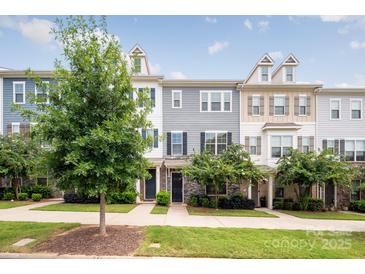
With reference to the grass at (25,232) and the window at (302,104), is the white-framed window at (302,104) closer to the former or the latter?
the window at (302,104)

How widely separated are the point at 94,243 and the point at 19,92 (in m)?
15.5

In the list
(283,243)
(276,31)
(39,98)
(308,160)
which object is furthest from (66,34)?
(308,160)

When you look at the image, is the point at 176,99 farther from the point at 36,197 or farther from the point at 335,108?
the point at 335,108

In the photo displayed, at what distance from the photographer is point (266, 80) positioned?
1719cm

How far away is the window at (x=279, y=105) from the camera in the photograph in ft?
55.6

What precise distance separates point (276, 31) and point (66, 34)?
37.7ft

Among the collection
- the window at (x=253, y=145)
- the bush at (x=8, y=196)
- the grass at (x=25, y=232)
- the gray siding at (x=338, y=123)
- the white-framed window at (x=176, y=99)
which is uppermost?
the white-framed window at (x=176, y=99)

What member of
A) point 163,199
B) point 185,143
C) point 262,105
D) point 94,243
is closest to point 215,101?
point 262,105

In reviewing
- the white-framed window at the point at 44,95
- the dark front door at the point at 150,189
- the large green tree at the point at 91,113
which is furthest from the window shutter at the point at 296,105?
the white-framed window at the point at 44,95

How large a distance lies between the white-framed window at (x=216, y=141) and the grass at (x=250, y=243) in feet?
29.3

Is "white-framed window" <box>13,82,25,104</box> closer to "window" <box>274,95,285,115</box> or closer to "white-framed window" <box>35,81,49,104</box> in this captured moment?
"white-framed window" <box>35,81,49,104</box>

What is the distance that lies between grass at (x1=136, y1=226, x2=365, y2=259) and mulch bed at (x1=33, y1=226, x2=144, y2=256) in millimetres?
391

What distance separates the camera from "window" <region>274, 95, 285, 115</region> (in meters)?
17.0

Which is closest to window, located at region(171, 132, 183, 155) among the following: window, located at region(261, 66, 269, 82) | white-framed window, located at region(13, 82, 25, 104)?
window, located at region(261, 66, 269, 82)
